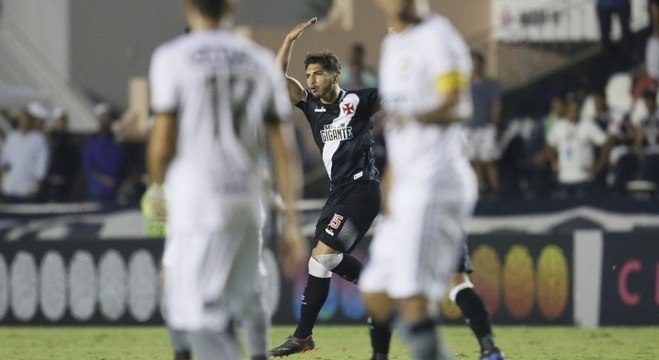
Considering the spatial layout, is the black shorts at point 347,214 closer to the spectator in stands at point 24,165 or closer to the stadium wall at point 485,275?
the stadium wall at point 485,275

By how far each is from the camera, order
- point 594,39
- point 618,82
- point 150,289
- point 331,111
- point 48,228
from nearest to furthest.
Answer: point 331,111 → point 150,289 → point 48,228 → point 618,82 → point 594,39

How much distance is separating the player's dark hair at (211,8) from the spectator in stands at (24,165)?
45.2 feet

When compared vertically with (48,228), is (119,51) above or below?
above

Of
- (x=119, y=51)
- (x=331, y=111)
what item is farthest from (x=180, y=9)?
(x=331, y=111)

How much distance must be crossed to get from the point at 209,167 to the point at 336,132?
15.0 feet

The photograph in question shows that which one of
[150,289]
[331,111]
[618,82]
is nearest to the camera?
[331,111]

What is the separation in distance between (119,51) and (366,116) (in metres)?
18.6

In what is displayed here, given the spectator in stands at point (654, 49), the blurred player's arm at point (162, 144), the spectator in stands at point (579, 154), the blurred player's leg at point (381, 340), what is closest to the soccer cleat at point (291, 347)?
the blurred player's leg at point (381, 340)

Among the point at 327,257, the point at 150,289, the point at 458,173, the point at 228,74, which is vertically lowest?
the point at 150,289

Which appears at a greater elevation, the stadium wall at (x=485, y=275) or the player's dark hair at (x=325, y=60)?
the player's dark hair at (x=325, y=60)

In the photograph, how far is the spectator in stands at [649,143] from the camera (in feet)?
59.4

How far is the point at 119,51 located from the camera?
2914cm

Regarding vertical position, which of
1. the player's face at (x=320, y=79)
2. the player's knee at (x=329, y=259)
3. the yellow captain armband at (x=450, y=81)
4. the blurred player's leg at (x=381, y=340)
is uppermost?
the yellow captain armband at (x=450, y=81)

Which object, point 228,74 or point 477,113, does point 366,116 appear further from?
point 477,113
